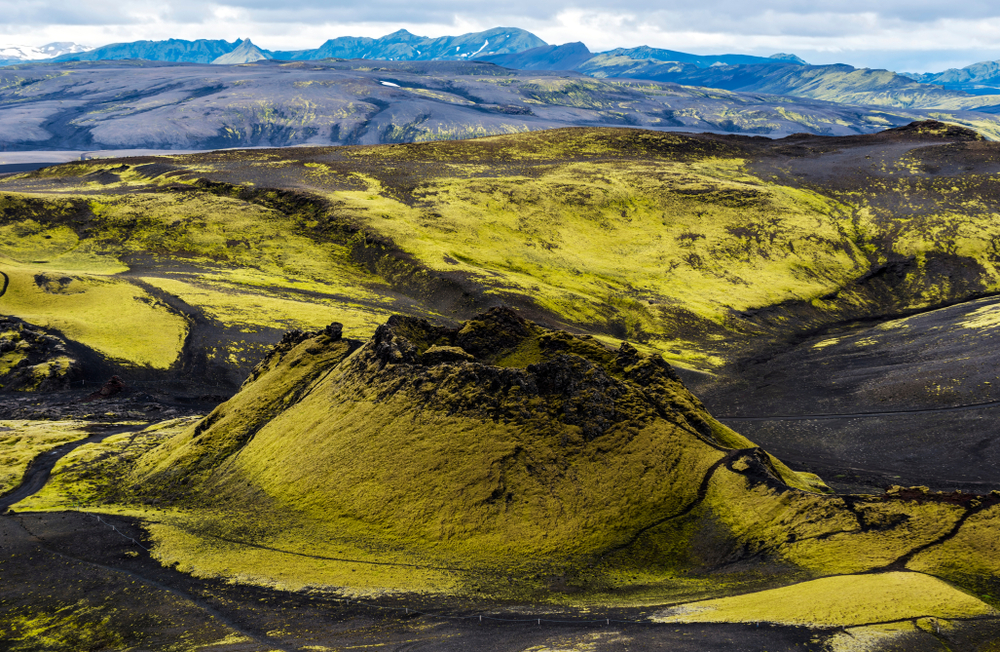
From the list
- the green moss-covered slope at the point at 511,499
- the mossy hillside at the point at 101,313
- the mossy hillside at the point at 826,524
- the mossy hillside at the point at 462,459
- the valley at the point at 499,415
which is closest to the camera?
the valley at the point at 499,415

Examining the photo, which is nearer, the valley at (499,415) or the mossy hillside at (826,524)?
the valley at (499,415)

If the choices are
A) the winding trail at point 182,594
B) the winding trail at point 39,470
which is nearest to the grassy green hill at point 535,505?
the winding trail at point 39,470

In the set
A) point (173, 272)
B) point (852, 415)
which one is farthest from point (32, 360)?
point (852, 415)

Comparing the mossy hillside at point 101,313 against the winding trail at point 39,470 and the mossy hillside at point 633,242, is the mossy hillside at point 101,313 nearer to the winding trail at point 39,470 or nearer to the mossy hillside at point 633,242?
the winding trail at point 39,470

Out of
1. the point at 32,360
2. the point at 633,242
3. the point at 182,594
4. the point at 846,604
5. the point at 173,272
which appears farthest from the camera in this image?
the point at 633,242

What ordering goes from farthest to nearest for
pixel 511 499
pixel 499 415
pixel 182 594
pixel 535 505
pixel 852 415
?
1. pixel 852 415
2. pixel 499 415
3. pixel 511 499
4. pixel 535 505
5. pixel 182 594

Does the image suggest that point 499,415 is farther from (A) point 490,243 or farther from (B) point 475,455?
(A) point 490,243

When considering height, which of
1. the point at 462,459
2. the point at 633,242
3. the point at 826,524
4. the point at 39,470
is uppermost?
the point at 633,242

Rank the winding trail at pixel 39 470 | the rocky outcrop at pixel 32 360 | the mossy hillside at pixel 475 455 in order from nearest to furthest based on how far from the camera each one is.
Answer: the mossy hillside at pixel 475 455 < the winding trail at pixel 39 470 < the rocky outcrop at pixel 32 360

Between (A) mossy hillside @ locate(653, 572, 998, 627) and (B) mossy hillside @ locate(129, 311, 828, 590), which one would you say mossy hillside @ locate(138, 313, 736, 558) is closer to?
(B) mossy hillside @ locate(129, 311, 828, 590)

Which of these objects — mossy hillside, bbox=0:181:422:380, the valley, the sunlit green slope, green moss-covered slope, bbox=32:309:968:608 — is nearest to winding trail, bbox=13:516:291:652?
the valley

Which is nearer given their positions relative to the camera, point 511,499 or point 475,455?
point 511,499

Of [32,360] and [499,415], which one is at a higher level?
[499,415]

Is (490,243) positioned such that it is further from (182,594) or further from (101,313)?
(182,594)
